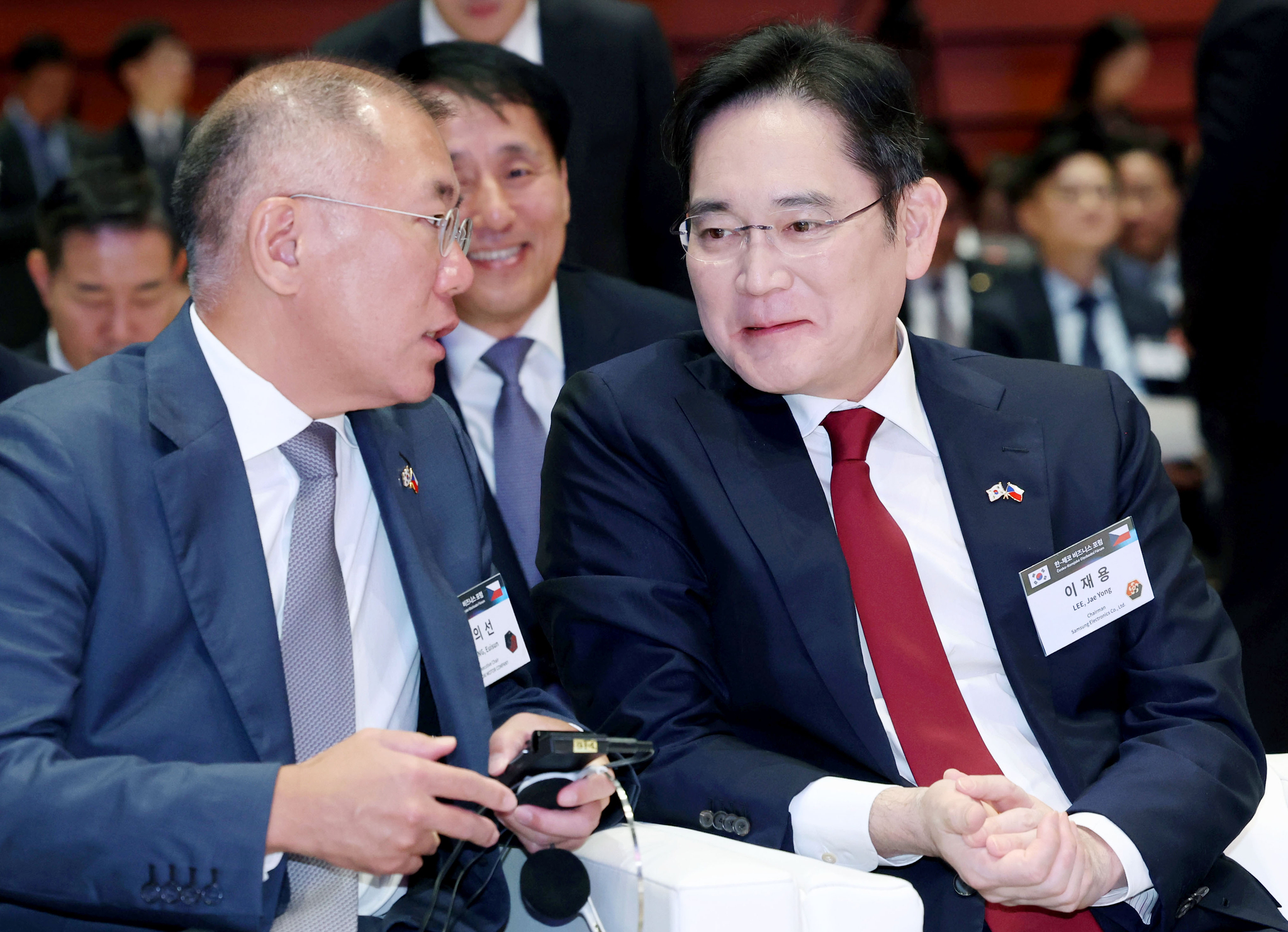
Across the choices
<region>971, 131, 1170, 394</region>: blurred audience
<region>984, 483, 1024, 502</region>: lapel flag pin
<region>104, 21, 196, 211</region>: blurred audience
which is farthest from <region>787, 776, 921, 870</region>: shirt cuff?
<region>104, 21, 196, 211</region>: blurred audience

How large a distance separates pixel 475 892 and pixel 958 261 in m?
4.55

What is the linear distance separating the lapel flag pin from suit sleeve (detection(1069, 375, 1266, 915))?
0.55 ft

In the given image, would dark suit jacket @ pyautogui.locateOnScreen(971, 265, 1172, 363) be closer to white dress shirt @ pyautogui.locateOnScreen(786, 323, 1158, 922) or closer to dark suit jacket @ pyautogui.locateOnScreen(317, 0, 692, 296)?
dark suit jacket @ pyautogui.locateOnScreen(317, 0, 692, 296)

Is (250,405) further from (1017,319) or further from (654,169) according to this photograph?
(1017,319)

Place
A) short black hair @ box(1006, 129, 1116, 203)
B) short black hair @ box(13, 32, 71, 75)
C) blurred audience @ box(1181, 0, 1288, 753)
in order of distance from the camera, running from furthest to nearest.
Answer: short black hair @ box(13, 32, 71, 75) → short black hair @ box(1006, 129, 1116, 203) → blurred audience @ box(1181, 0, 1288, 753)

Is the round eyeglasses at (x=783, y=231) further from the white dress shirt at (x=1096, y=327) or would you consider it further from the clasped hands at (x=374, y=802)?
the white dress shirt at (x=1096, y=327)

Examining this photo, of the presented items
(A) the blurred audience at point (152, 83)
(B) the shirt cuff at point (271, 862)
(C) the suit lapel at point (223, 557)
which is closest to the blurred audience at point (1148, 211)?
(A) the blurred audience at point (152, 83)

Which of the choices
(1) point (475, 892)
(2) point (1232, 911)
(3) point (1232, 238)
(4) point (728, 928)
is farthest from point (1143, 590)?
(3) point (1232, 238)

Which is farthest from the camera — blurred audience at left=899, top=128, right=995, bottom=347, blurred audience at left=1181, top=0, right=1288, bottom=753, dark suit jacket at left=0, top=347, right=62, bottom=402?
blurred audience at left=899, top=128, right=995, bottom=347

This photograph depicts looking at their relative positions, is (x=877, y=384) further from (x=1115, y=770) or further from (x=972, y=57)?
(x=972, y=57)

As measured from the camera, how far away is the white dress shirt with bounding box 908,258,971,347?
5746 millimetres

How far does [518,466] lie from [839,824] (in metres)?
1.15

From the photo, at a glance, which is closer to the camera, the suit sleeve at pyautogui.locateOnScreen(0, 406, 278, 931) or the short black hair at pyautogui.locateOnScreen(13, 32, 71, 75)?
the suit sleeve at pyautogui.locateOnScreen(0, 406, 278, 931)

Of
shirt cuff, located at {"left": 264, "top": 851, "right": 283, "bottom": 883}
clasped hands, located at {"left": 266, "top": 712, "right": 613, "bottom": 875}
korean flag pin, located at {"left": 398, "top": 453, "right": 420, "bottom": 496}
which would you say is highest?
korean flag pin, located at {"left": 398, "top": 453, "right": 420, "bottom": 496}
